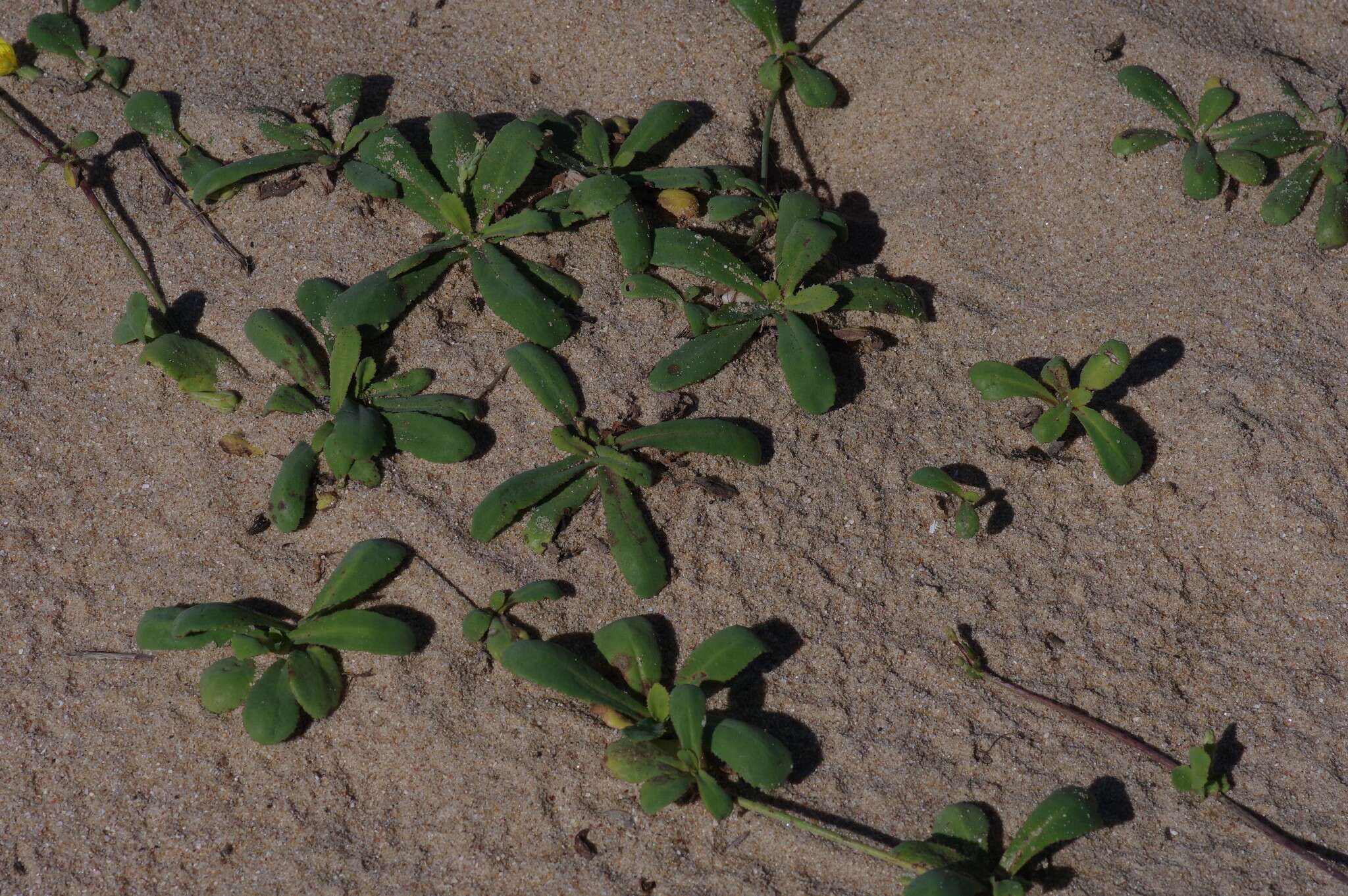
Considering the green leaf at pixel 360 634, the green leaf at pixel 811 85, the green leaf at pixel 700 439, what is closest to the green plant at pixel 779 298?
the green leaf at pixel 700 439

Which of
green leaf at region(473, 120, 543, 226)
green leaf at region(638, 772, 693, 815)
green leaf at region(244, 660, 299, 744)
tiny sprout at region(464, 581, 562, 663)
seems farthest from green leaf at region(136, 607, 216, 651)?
green leaf at region(473, 120, 543, 226)

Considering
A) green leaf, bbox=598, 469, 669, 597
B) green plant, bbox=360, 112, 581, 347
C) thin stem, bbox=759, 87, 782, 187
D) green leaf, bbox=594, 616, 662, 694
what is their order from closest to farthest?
green leaf, bbox=594, 616, 662, 694 → green leaf, bbox=598, 469, 669, 597 → green plant, bbox=360, 112, 581, 347 → thin stem, bbox=759, 87, 782, 187

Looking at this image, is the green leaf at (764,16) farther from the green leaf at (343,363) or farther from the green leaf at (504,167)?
the green leaf at (343,363)

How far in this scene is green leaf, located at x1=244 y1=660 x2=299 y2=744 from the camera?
2.19 meters

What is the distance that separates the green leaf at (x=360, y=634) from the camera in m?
2.28

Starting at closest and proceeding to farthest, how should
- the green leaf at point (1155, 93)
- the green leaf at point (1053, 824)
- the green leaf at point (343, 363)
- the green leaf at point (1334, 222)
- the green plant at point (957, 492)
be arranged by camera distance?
the green leaf at point (1053, 824) → the green plant at point (957, 492) → the green leaf at point (343, 363) → the green leaf at point (1334, 222) → the green leaf at point (1155, 93)

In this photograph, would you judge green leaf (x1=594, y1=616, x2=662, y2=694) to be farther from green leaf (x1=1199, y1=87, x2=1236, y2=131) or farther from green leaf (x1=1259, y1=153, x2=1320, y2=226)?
green leaf (x1=1199, y1=87, x2=1236, y2=131)

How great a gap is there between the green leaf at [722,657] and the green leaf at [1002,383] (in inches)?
34.7

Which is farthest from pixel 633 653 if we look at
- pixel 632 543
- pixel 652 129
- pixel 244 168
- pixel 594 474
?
pixel 244 168

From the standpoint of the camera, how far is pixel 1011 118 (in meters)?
3.39

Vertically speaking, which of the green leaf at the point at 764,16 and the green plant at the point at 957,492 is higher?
the green leaf at the point at 764,16

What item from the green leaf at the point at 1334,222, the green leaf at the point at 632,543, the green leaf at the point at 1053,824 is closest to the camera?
the green leaf at the point at 1053,824

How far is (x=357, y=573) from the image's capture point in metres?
2.37

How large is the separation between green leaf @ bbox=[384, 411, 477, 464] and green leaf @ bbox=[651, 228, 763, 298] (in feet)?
2.38
